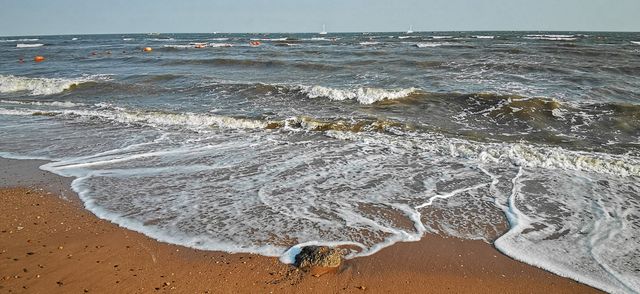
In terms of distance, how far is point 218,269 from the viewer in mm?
3590

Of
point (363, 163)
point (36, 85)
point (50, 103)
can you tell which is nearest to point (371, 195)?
point (363, 163)

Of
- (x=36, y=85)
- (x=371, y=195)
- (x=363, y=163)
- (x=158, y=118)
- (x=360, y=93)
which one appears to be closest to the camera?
(x=371, y=195)

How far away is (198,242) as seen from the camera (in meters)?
4.08

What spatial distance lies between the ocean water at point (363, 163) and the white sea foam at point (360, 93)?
0.06 metres

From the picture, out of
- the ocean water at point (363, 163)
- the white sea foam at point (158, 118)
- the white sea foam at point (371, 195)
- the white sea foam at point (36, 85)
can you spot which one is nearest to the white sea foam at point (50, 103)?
the ocean water at point (363, 163)

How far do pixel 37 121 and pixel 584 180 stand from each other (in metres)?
11.9

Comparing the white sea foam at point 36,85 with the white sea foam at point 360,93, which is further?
the white sea foam at point 36,85

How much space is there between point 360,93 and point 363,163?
6.65 metres

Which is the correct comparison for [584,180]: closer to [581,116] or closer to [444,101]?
[581,116]

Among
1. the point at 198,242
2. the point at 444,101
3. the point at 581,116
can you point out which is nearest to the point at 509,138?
the point at 581,116

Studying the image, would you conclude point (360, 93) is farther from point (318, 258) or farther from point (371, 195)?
point (318, 258)

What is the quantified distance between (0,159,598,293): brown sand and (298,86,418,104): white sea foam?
8.96 meters

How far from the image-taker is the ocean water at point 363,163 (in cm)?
429

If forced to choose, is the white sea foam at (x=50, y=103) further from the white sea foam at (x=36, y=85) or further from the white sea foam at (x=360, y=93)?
the white sea foam at (x=360, y=93)
